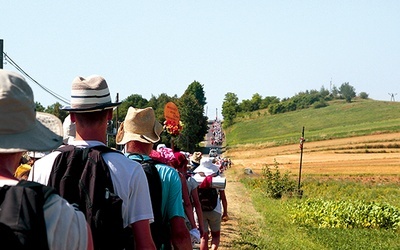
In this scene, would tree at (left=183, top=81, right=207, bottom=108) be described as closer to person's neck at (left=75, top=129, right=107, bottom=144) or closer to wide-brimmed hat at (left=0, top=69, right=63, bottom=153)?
person's neck at (left=75, top=129, right=107, bottom=144)

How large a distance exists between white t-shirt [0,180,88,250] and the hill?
319ft

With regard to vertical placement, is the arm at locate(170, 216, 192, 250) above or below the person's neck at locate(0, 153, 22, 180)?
below

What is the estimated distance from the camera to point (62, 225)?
226 cm

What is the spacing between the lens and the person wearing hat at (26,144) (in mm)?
2262

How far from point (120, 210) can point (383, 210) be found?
19.3 meters

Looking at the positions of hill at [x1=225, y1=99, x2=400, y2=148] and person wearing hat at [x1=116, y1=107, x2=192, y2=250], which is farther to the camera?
hill at [x1=225, y1=99, x2=400, y2=148]

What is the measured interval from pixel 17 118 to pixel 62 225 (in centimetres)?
41

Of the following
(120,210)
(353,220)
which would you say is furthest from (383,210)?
(120,210)

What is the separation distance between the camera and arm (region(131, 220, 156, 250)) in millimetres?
3527

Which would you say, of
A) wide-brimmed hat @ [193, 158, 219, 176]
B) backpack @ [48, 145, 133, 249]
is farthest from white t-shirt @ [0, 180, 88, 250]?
wide-brimmed hat @ [193, 158, 219, 176]

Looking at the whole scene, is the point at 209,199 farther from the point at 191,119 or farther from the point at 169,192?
the point at 191,119

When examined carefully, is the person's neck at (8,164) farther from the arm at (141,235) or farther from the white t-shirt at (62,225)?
the arm at (141,235)

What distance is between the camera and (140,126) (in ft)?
16.2

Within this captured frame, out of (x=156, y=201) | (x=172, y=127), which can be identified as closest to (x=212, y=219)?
(x=172, y=127)
